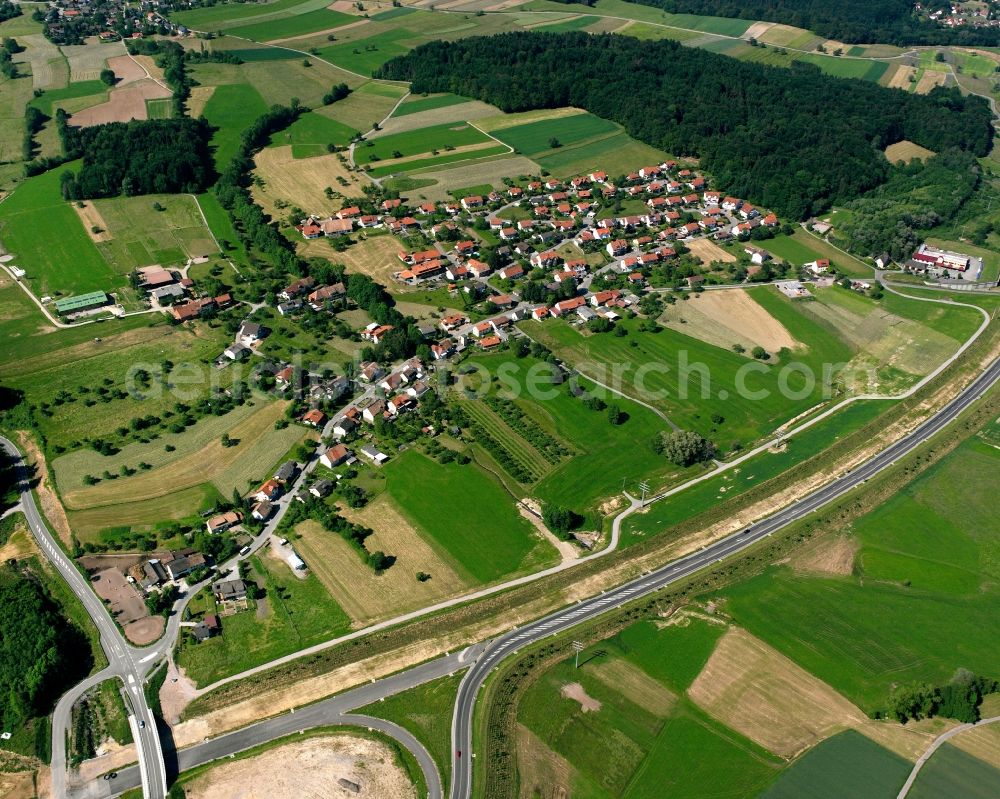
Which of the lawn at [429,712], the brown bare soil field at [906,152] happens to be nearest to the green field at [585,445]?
the lawn at [429,712]

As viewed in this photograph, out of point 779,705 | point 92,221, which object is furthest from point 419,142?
point 779,705

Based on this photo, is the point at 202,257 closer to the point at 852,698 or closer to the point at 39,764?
the point at 39,764

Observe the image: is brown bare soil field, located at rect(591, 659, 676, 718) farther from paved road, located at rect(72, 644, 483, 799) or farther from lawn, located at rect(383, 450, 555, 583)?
lawn, located at rect(383, 450, 555, 583)

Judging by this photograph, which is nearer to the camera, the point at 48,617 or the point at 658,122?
the point at 48,617

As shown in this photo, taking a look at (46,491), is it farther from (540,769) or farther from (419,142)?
(419,142)

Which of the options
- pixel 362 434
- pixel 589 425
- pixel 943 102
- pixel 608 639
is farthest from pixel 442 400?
pixel 943 102

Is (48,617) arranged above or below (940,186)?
below

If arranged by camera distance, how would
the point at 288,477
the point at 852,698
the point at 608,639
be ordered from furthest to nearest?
the point at 288,477 < the point at 608,639 < the point at 852,698

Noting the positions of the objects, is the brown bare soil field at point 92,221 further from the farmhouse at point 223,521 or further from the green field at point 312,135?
the farmhouse at point 223,521
